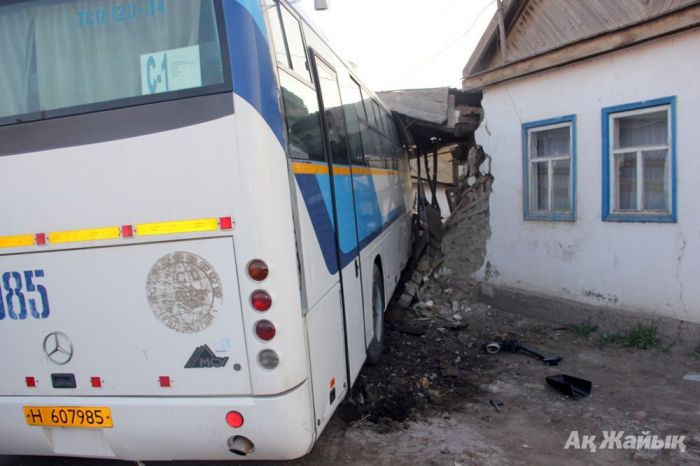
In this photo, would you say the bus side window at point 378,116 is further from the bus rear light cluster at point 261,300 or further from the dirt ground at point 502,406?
the bus rear light cluster at point 261,300

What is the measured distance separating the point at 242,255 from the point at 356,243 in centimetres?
196

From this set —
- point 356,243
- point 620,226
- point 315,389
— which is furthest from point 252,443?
point 620,226

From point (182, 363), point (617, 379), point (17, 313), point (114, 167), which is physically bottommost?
point (617, 379)

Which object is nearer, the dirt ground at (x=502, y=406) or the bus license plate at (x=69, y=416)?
the bus license plate at (x=69, y=416)

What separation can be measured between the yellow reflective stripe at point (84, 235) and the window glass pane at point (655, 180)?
6088 mm

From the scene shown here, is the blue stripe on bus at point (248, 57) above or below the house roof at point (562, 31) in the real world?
below

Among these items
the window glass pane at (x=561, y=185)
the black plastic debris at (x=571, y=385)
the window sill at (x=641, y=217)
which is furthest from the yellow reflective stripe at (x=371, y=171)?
the window sill at (x=641, y=217)

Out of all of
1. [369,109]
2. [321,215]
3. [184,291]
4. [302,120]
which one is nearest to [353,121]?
[369,109]

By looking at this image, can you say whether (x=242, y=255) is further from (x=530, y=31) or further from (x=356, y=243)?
(x=530, y=31)

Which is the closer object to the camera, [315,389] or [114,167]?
[114,167]

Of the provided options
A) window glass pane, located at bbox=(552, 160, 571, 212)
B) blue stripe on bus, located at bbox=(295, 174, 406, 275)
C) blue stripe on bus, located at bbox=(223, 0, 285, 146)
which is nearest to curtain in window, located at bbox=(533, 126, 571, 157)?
window glass pane, located at bbox=(552, 160, 571, 212)

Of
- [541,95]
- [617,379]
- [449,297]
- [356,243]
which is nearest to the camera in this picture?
[356,243]

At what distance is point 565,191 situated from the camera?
771cm

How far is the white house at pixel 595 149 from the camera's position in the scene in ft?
19.9
